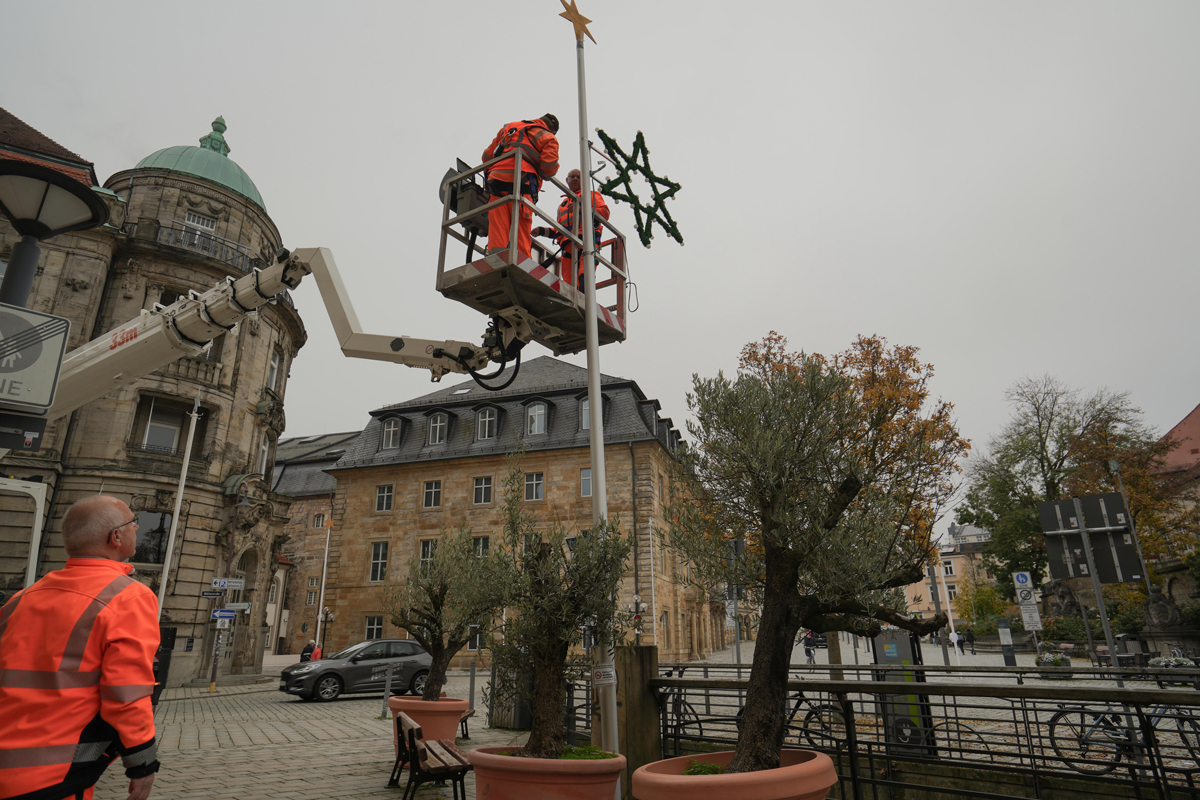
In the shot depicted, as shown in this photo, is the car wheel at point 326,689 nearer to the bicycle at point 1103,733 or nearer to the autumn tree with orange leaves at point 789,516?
the autumn tree with orange leaves at point 789,516

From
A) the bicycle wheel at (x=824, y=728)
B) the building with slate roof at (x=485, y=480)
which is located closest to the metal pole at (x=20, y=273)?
the bicycle wheel at (x=824, y=728)

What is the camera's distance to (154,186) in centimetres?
2577

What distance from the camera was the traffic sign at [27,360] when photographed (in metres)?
3.95

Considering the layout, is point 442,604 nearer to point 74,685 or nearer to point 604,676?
point 604,676

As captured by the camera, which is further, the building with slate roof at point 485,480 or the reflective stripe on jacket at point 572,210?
the building with slate roof at point 485,480

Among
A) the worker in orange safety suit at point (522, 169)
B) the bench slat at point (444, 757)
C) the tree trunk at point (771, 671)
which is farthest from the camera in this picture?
the worker in orange safety suit at point (522, 169)

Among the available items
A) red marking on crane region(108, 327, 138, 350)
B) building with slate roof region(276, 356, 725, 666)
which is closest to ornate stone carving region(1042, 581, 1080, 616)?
building with slate roof region(276, 356, 725, 666)

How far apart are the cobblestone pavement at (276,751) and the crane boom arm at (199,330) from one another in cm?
459

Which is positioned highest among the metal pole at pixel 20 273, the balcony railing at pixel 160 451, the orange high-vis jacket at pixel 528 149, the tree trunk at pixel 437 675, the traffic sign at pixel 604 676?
the balcony railing at pixel 160 451

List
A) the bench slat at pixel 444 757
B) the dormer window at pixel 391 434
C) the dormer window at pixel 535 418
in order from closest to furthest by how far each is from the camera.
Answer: the bench slat at pixel 444 757
the dormer window at pixel 535 418
the dormer window at pixel 391 434

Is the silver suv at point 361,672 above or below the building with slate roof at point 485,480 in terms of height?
below

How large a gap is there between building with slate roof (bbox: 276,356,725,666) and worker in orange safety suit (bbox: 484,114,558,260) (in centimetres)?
2271

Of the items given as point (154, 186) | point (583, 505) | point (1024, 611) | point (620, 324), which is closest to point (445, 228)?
point (620, 324)

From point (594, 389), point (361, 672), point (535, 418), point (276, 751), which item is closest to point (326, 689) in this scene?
point (361, 672)
